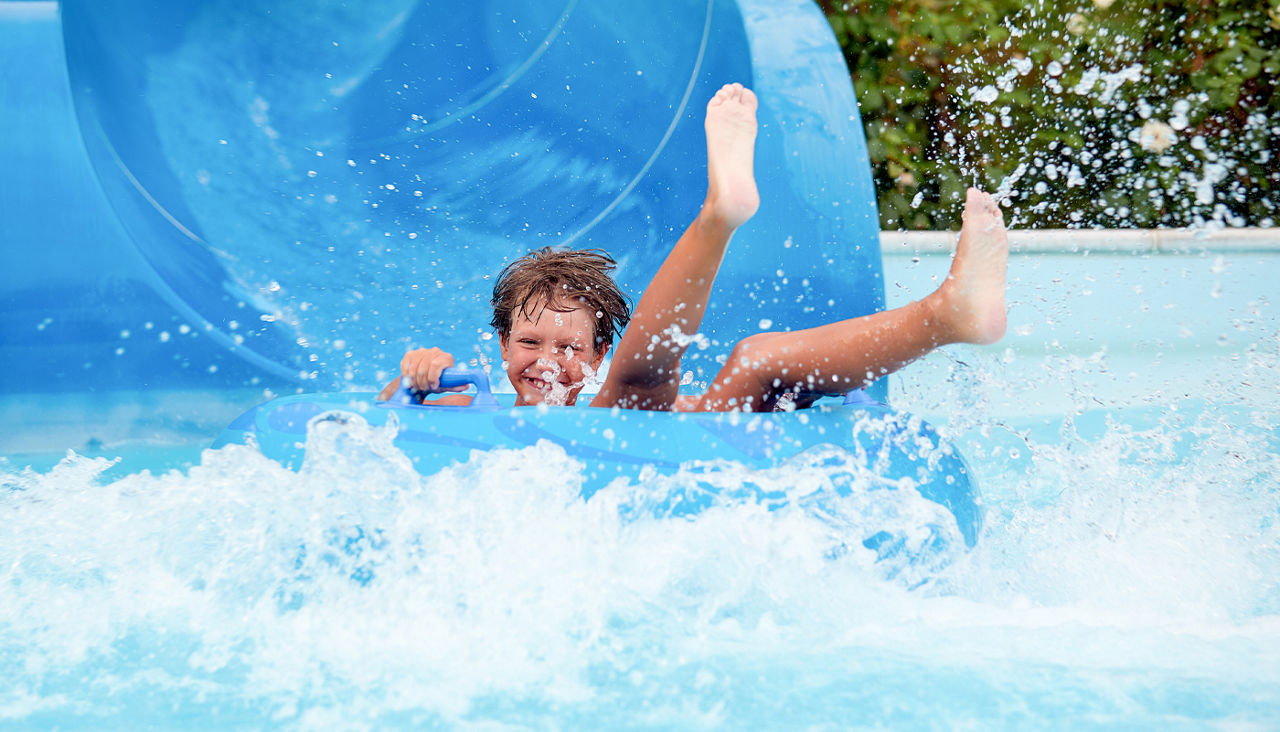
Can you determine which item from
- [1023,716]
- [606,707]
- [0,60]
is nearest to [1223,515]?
[1023,716]

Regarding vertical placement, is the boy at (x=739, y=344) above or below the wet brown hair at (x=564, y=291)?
below

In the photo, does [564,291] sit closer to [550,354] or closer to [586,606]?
[550,354]

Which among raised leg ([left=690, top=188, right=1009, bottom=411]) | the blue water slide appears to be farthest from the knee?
the blue water slide

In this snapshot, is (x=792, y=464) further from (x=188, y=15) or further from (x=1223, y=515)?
(x=188, y=15)

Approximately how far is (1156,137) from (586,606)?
2.93 metres

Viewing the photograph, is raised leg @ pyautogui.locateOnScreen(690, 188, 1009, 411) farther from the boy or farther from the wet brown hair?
the wet brown hair

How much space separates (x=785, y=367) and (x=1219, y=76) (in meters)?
2.52

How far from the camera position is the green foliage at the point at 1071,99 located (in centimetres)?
327

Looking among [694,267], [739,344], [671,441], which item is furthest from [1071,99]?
[671,441]

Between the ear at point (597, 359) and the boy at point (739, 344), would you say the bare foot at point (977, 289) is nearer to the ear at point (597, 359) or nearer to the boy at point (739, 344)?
the boy at point (739, 344)

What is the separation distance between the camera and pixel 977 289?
50.1 inches

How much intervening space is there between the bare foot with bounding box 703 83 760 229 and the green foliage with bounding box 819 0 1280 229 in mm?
1927

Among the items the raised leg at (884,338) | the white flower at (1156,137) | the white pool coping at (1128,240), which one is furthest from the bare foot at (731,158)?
the white flower at (1156,137)

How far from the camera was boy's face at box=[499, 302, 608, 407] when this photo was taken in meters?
1.70
